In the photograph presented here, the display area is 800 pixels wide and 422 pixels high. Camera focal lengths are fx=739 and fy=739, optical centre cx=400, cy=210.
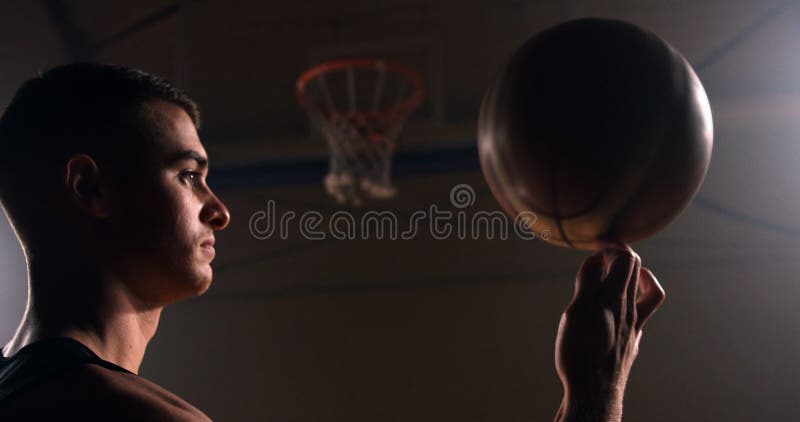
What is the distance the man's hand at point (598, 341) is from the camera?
138cm

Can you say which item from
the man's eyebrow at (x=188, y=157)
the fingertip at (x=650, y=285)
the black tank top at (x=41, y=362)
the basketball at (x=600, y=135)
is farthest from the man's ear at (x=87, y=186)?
the fingertip at (x=650, y=285)

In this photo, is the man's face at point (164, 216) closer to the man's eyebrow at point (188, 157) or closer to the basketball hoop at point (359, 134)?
the man's eyebrow at point (188, 157)

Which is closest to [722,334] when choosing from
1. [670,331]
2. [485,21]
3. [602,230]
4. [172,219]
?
[670,331]

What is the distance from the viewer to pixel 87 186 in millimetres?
1376

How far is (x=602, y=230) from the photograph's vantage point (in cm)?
157

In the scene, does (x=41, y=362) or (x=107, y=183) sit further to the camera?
(x=107, y=183)

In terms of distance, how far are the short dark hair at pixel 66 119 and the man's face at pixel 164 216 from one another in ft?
0.15

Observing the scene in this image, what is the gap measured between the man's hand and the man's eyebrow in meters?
0.79

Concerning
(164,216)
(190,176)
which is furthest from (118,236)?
(190,176)

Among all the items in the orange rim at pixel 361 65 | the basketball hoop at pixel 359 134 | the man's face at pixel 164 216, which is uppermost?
the man's face at pixel 164 216

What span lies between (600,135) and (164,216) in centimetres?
89

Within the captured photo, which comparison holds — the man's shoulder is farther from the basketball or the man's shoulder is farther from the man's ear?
the basketball

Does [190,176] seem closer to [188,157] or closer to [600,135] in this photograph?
[188,157]

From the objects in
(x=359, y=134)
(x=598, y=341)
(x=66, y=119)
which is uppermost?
(x=66, y=119)
